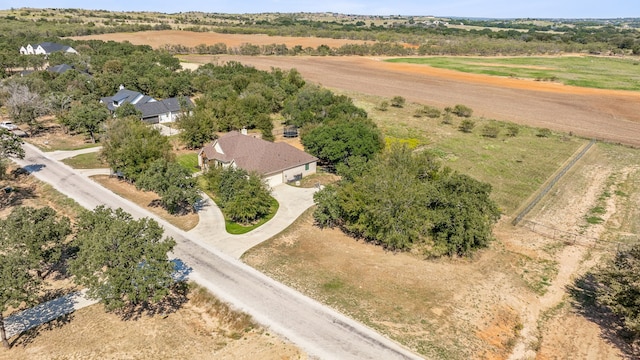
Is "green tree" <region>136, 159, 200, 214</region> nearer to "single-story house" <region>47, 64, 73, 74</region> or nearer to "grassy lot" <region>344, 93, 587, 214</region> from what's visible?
"grassy lot" <region>344, 93, 587, 214</region>

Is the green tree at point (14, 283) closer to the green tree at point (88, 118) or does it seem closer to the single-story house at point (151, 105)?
the green tree at point (88, 118)

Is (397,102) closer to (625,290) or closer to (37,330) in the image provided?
(625,290)

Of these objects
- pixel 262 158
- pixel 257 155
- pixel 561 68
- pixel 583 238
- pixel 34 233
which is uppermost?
pixel 34 233

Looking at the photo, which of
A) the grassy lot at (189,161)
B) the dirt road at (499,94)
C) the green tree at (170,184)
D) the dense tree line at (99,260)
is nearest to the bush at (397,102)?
the dirt road at (499,94)

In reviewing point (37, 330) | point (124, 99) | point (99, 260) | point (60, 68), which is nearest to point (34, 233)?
point (37, 330)

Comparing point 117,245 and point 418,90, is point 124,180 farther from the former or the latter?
point 418,90

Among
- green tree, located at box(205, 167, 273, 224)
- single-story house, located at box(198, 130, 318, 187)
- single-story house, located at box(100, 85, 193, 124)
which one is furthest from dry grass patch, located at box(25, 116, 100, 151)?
green tree, located at box(205, 167, 273, 224)

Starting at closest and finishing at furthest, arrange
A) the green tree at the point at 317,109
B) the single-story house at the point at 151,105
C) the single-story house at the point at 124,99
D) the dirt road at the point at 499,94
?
the green tree at the point at 317,109, the single-story house at the point at 151,105, the single-story house at the point at 124,99, the dirt road at the point at 499,94
